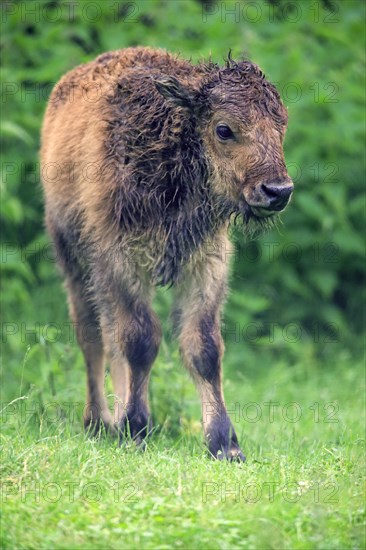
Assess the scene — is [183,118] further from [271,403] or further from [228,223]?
[271,403]

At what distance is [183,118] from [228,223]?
87cm

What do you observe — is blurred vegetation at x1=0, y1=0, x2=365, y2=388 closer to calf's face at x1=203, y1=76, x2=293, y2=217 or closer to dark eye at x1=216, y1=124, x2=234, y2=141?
calf's face at x1=203, y1=76, x2=293, y2=217

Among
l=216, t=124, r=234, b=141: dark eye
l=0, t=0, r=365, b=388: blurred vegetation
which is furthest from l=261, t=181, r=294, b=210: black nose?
l=0, t=0, r=365, b=388: blurred vegetation

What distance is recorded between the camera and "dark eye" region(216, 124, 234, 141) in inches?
289

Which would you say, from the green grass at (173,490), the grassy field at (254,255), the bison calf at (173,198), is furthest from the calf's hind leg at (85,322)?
the bison calf at (173,198)

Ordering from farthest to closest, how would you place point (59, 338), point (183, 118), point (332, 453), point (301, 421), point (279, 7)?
point (279, 7) < point (59, 338) < point (301, 421) < point (183, 118) < point (332, 453)

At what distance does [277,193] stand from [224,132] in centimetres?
67

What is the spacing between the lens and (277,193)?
700cm

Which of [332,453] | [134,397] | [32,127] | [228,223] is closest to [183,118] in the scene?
[228,223]

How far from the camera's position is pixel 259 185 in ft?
23.3

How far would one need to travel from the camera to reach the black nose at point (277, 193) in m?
7.00

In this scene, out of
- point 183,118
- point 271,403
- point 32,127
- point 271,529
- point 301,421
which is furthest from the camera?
point 32,127

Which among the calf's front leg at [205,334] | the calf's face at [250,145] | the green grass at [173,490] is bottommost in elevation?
the green grass at [173,490]

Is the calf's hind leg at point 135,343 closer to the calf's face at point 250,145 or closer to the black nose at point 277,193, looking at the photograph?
the calf's face at point 250,145
